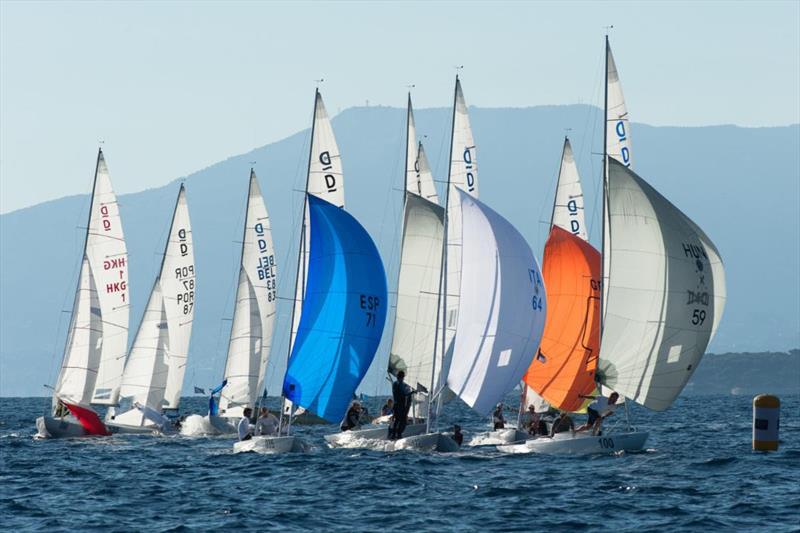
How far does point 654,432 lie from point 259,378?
49.1ft

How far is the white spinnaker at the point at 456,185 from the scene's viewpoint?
45.7 m

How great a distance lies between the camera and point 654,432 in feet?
188

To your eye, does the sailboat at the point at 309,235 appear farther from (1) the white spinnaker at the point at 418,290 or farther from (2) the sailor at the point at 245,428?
(1) the white spinnaker at the point at 418,290

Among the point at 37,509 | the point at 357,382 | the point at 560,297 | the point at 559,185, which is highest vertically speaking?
the point at 559,185

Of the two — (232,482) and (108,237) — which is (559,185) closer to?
(108,237)

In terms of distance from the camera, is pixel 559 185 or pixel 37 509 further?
pixel 559 185

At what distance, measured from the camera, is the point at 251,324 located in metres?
58.6

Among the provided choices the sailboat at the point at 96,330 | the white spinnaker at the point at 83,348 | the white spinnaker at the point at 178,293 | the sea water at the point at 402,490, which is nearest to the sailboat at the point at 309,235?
the sea water at the point at 402,490

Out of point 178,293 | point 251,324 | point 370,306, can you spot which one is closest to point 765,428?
point 370,306

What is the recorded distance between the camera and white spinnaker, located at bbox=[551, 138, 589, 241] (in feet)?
176

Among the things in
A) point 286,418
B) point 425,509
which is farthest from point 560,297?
point 425,509

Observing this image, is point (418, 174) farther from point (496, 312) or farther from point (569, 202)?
point (496, 312)

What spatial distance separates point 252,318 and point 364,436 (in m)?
15.0

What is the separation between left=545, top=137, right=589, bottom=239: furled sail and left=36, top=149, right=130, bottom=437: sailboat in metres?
15.9
